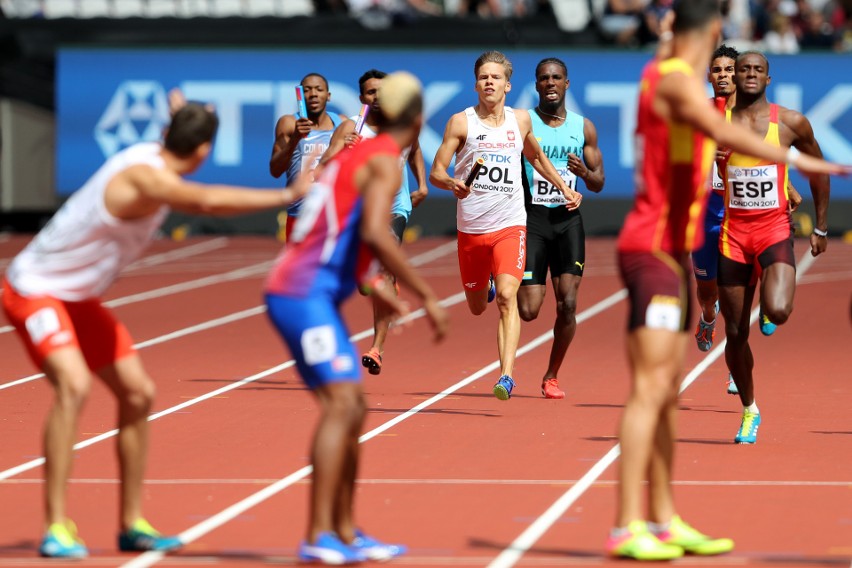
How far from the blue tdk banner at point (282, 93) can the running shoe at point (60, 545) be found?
20.4m

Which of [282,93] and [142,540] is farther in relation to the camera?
[282,93]

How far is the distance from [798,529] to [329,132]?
703 cm

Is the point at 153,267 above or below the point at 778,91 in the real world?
below

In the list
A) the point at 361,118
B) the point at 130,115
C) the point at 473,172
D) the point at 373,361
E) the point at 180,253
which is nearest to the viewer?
the point at 361,118

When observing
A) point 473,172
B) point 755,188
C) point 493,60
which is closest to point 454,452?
point 755,188

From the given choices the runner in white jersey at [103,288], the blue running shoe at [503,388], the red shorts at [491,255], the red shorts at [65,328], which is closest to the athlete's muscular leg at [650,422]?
the runner in white jersey at [103,288]

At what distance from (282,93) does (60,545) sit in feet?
69.0

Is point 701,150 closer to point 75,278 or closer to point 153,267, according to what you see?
point 75,278

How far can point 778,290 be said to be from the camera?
33.1ft

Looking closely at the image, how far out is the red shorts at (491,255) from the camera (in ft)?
39.9

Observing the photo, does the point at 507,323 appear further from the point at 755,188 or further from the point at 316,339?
the point at 316,339

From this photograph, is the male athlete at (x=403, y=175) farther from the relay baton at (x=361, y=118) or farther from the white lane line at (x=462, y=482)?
the white lane line at (x=462, y=482)

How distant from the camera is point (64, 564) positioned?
677 centimetres

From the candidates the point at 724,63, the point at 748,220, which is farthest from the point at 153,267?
the point at 748,220
